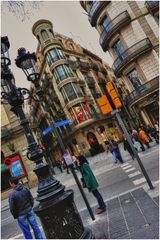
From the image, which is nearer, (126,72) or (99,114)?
(126,72)

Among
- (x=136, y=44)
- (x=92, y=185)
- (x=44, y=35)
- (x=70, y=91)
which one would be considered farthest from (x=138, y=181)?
(x=44, y=35)

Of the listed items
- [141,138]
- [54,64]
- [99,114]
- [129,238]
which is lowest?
[129,238]

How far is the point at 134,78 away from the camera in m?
26.8

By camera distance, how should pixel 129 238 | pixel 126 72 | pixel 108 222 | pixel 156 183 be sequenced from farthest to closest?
pixel 126 72
pixel 156 183
pixel 108 222
pixel 129 238

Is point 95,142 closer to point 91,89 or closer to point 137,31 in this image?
point 91,89

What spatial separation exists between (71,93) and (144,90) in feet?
43.3

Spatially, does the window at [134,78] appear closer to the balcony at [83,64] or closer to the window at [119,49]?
the window at [119,49]

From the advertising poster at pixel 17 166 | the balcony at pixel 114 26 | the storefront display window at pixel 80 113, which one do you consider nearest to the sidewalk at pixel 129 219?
the advertising poster at pixel 17 166

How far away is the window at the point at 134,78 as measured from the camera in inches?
1036

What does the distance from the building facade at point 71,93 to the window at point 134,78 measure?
33.2 feet

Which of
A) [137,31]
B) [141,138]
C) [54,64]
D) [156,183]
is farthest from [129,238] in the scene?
[54,64]

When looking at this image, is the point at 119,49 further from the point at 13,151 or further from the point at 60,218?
the point at 60,218

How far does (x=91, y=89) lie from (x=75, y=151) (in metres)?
10.6

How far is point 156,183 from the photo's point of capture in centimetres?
750
